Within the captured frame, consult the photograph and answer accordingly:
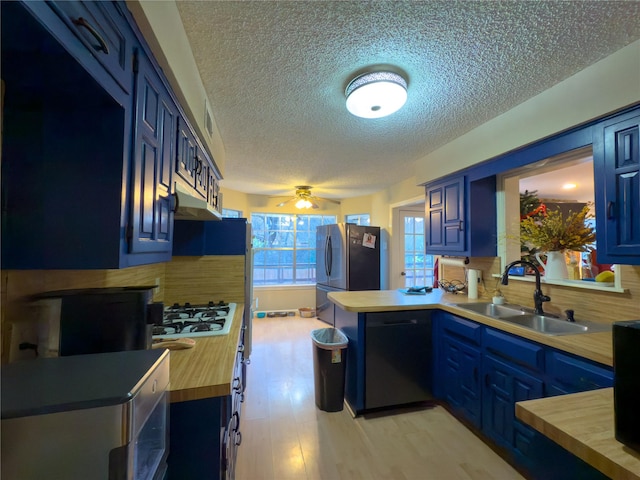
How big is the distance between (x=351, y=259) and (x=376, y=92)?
297 cm

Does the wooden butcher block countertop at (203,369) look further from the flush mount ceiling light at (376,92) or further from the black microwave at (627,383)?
the flush mount ceiling light at (376,92)

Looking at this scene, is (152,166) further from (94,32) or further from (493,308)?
(493,308)

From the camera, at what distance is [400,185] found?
4.19 m

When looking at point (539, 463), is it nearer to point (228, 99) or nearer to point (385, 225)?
point (228, 99)

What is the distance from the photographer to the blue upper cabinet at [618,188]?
138cm

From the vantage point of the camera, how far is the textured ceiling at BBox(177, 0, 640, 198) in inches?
47.1

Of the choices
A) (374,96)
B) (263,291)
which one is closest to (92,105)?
(374,96)

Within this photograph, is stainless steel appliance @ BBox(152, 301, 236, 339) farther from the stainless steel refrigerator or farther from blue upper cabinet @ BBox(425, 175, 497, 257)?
the stainless steel refrigerator

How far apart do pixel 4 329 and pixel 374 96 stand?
192 cm

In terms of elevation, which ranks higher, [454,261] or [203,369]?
[454,261]

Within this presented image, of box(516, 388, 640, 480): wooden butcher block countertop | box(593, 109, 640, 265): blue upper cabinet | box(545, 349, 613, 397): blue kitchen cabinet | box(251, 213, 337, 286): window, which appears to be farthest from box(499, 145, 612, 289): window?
box(251, 213, 337, 286): window

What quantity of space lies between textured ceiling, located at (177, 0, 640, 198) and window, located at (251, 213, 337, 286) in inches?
118

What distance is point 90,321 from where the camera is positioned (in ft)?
3.06

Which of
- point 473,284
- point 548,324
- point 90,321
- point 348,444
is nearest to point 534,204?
point 473,284
